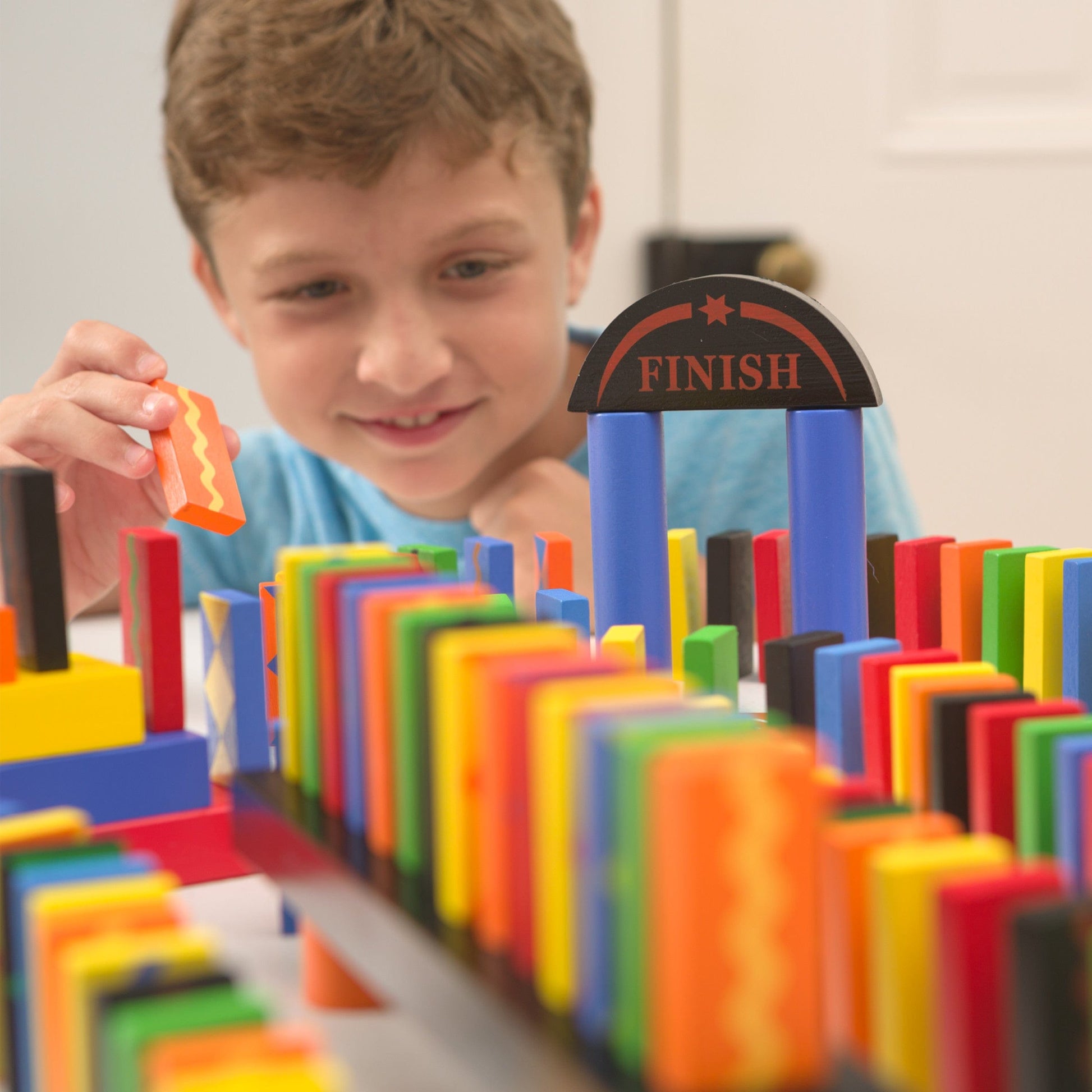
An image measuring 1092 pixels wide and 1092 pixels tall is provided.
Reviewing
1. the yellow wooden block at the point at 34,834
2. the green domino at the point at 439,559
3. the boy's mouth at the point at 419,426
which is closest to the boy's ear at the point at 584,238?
the boy's mouth at the point at 419,426

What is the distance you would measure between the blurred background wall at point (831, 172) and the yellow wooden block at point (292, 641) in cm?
111

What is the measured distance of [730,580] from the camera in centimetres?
66

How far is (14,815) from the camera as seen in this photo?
0.34 meters

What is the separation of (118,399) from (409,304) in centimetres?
24

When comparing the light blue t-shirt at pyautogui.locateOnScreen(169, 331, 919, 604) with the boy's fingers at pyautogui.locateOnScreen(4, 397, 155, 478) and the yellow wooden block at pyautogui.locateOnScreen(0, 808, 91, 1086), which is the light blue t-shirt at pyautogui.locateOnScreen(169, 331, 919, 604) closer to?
the boy's fingers at pyautogui.locateOnScreen(4, 397, 155, 478)

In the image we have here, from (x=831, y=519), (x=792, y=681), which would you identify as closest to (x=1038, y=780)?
(x=792, y=681)

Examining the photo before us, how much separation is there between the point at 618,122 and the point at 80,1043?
1.30 m

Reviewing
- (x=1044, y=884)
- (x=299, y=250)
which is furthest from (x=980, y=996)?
(x=299, y=250)

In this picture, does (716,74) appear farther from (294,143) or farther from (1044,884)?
(1044,884)

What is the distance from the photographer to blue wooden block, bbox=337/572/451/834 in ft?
1.05

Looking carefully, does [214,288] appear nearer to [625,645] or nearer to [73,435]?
[73,435]

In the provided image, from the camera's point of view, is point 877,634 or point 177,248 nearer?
point 877,634

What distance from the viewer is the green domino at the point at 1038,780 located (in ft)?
0.94

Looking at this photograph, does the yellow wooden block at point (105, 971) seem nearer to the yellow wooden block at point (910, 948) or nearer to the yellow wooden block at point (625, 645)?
the yellow wooden block at point (910, 948)
